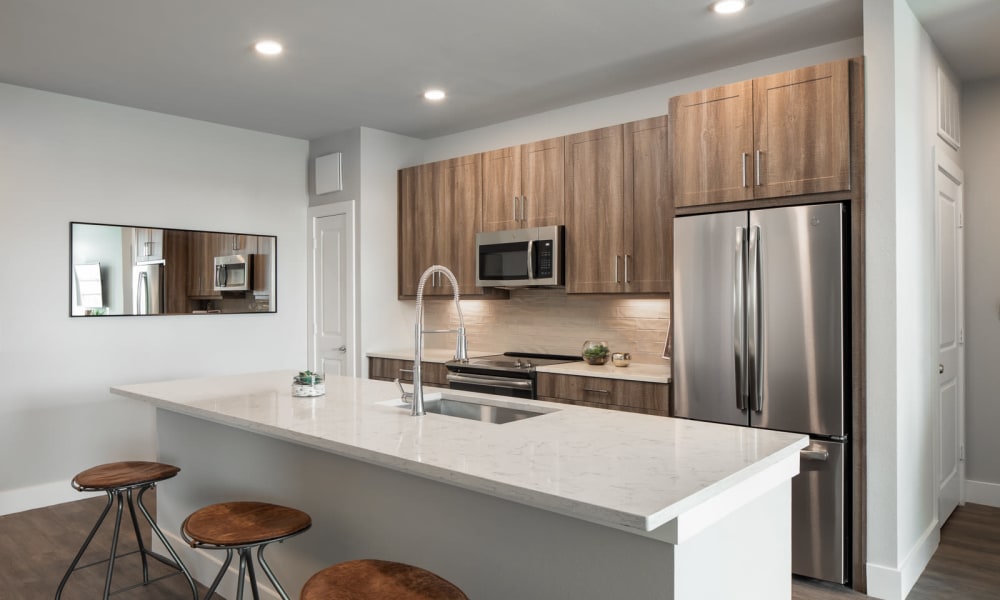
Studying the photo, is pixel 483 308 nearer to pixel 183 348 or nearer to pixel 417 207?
pixel 417 207

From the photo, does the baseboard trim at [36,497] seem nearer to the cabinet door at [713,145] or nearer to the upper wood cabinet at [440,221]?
the upper wood cabinet at [440,221]

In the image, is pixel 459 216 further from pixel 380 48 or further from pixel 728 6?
pixel 728 6

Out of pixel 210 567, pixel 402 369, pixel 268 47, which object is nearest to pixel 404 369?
pixel 402 369

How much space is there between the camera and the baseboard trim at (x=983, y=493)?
13.5ft

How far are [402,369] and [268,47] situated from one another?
6.89ft

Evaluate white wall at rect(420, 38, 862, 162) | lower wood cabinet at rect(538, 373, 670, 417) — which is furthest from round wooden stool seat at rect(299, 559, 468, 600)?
white wall at rect(420, 38, 862, 162)

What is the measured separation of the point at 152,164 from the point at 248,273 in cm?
103

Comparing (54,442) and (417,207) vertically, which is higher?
(417,207)

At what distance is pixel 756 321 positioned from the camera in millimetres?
3148

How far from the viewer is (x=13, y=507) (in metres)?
4.14

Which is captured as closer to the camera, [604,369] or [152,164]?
[604,369]

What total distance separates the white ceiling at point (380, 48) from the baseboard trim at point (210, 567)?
2.44 m

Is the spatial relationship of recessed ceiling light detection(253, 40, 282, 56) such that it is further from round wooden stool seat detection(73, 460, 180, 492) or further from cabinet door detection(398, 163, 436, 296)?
round wooden stool seat detection(73, 460, 180, 492)

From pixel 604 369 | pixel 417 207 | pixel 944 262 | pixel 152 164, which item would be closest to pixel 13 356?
pixel 152 164
